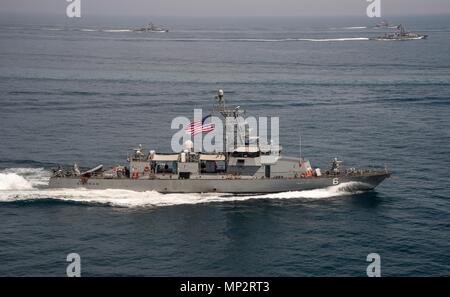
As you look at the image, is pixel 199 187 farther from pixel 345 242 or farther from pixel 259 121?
pixel 259 121

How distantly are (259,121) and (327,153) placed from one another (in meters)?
20.0

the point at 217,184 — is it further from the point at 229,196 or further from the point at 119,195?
the point at 119,195

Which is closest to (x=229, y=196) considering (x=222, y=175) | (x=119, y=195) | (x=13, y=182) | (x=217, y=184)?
(x=217, y=184)

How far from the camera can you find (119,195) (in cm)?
7019

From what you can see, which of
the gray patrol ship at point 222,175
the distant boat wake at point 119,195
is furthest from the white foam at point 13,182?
the gray patrol ship at point 222,175

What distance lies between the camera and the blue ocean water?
5350 cm

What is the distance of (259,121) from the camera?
10312 cm

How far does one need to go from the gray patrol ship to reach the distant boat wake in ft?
2.03

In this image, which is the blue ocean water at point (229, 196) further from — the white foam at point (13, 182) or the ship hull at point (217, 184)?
the ship hull at point (217, 184)

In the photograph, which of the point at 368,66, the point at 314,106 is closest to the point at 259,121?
the point at 314,106

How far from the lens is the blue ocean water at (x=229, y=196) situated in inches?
2106

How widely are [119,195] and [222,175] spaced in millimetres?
12491

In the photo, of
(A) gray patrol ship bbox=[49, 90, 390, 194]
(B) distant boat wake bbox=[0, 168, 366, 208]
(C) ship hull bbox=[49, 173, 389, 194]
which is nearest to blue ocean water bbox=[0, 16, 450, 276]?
(B) distant boat wake bbox=[0, 168, 366, 208]

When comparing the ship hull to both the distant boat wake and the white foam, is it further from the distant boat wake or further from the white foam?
the white foam
